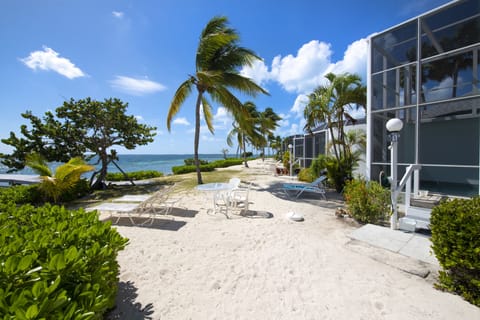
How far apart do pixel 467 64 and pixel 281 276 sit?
31.5 feet

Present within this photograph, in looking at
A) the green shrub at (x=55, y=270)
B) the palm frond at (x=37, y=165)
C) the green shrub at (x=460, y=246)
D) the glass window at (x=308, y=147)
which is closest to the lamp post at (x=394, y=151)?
the green shrub at (x=460, y=246)

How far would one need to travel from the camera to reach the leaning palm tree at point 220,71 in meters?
9.18

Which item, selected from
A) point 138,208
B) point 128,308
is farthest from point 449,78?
point 138,208

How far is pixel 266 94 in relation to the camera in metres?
9.47

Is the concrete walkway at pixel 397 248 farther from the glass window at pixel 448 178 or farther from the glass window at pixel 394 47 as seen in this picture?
the glass window at pixel 394 47

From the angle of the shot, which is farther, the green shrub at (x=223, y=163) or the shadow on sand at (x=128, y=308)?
the green shrub at (x=223, y=163)

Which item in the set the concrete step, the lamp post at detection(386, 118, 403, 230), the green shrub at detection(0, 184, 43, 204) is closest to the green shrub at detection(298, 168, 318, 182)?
the concrete step

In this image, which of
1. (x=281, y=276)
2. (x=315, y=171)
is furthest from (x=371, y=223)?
(x=315, y=171)

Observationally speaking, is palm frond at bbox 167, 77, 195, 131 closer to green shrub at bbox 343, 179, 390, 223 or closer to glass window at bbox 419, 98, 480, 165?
green shrub at bbox 343, 179, 390, 223

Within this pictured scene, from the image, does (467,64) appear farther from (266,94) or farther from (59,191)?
(59,191)

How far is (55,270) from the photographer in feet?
4.12

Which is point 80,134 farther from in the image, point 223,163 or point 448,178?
point 448,178

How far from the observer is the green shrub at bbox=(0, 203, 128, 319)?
1.02 m

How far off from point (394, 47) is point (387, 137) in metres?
3.42
